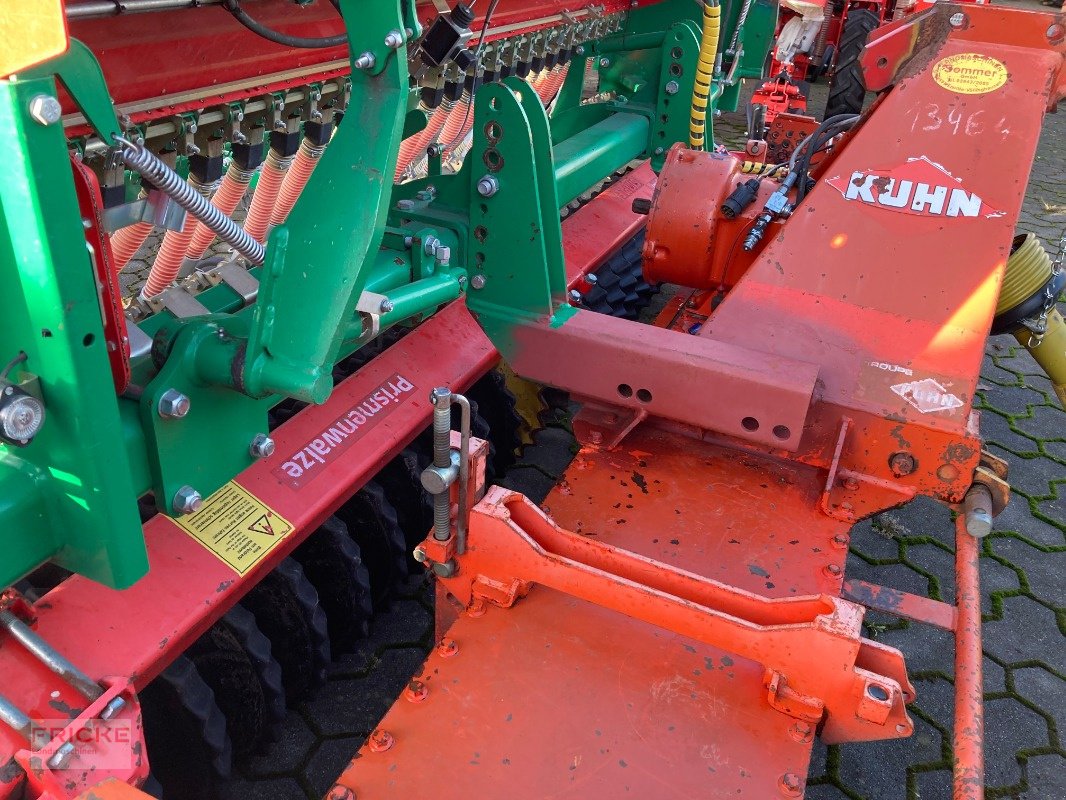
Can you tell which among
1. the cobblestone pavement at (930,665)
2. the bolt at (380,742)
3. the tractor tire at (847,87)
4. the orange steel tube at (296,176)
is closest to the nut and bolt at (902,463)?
the cobblestone pavement at (930,665)

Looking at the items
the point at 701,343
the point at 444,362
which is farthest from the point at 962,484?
the point at 444,362

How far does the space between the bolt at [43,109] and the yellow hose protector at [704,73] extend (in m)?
3.20

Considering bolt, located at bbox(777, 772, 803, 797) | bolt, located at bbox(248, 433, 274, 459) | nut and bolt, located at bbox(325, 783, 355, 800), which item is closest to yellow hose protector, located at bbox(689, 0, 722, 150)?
bolt, located at bbox(248, 433, 274, 459)

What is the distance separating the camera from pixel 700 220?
8.68 feet

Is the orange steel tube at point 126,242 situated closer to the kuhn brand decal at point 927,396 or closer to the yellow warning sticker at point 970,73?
the kuhn brand decal at point 927,396

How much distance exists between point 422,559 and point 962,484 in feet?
4.30

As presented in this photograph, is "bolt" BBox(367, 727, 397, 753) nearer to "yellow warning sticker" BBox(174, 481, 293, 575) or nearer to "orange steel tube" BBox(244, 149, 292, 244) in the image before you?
"yellow warning sticker" BBox(174, 481, 293, 575)

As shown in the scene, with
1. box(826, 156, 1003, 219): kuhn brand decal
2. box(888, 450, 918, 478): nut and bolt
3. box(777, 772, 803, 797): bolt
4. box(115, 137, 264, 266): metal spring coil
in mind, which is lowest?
box(777, 772, 803, 797): bolt

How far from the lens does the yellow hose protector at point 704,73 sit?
3.67 m

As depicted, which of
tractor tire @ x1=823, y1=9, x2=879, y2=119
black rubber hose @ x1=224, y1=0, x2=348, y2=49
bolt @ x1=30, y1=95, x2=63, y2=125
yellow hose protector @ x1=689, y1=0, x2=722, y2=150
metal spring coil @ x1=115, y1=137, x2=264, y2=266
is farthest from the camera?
tractor tire @ x1=823, y1=9, x2=879, y2=119

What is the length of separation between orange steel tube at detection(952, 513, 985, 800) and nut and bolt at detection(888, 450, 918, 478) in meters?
0.17

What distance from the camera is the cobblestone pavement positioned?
2158 millimetres

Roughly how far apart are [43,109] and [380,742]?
1141mm

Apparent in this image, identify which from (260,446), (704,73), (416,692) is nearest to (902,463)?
(416,692)
